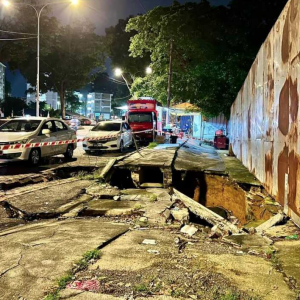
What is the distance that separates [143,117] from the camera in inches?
814

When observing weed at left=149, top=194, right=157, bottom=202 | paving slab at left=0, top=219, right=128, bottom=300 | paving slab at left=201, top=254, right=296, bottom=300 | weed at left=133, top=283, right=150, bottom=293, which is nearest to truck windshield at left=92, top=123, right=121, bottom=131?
weed at left=149, top=194, right=157, bottom=202

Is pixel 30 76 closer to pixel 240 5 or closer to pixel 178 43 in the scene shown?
pixel 178 43

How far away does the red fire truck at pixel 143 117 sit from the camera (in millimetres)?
20194

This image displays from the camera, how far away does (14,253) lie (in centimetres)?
379

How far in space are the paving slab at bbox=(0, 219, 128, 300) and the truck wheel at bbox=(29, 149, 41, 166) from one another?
17.9 feet

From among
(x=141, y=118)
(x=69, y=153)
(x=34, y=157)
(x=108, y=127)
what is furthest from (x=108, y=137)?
(x=141, y=118)

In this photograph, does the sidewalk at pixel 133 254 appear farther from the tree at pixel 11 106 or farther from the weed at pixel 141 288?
the tree at pixel 11 106

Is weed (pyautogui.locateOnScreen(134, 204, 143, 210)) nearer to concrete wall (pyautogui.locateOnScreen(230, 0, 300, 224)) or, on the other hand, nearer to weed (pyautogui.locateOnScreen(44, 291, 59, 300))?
concrete wall (pyautogui.locateOnScreen(230, 0, 300, 224))

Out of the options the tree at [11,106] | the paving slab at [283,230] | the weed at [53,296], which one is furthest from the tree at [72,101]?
the weed at [53,296]

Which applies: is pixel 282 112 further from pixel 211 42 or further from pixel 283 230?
pixel 211 42

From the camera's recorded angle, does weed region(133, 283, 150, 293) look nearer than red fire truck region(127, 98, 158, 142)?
Yes

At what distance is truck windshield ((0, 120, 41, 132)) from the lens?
10.7 meters

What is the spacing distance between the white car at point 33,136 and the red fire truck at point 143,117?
8.21 m

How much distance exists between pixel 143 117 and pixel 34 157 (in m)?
11.2
